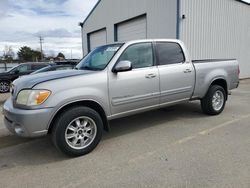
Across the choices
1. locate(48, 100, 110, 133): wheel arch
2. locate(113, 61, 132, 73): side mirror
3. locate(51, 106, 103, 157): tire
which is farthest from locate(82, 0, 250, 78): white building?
locate(51, 106, 103, 157): tire

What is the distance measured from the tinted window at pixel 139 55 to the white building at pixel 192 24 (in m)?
7.73

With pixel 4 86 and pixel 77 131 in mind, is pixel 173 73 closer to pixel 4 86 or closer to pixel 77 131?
pixel 77 131

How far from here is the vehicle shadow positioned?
3869 millimetres

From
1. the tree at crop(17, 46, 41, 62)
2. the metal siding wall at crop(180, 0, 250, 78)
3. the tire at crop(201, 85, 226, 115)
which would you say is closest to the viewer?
the tire at crop(201, 85, 226, 115)

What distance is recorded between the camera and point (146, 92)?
15.2 ft

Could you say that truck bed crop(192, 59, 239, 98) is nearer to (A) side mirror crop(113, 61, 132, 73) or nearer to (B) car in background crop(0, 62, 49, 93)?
(A) side mirror crop(113, 61, 132, 73)

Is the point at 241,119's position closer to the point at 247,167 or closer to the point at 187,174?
the point at 247,167

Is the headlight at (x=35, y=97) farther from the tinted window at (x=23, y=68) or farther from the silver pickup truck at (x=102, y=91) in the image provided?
the tinted window at (x=23, y=68)

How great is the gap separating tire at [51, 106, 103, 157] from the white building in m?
9.27

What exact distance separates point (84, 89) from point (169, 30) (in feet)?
31.9

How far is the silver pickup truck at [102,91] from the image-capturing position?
141 inches

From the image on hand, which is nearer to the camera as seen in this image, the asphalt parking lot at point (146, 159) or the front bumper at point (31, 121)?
the asphalt parking lot at point (146, 159)

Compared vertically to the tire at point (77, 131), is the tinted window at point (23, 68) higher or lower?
higher

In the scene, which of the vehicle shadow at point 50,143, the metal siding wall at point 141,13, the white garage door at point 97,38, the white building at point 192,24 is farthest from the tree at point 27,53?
the vehicle shadow at point 50,143
